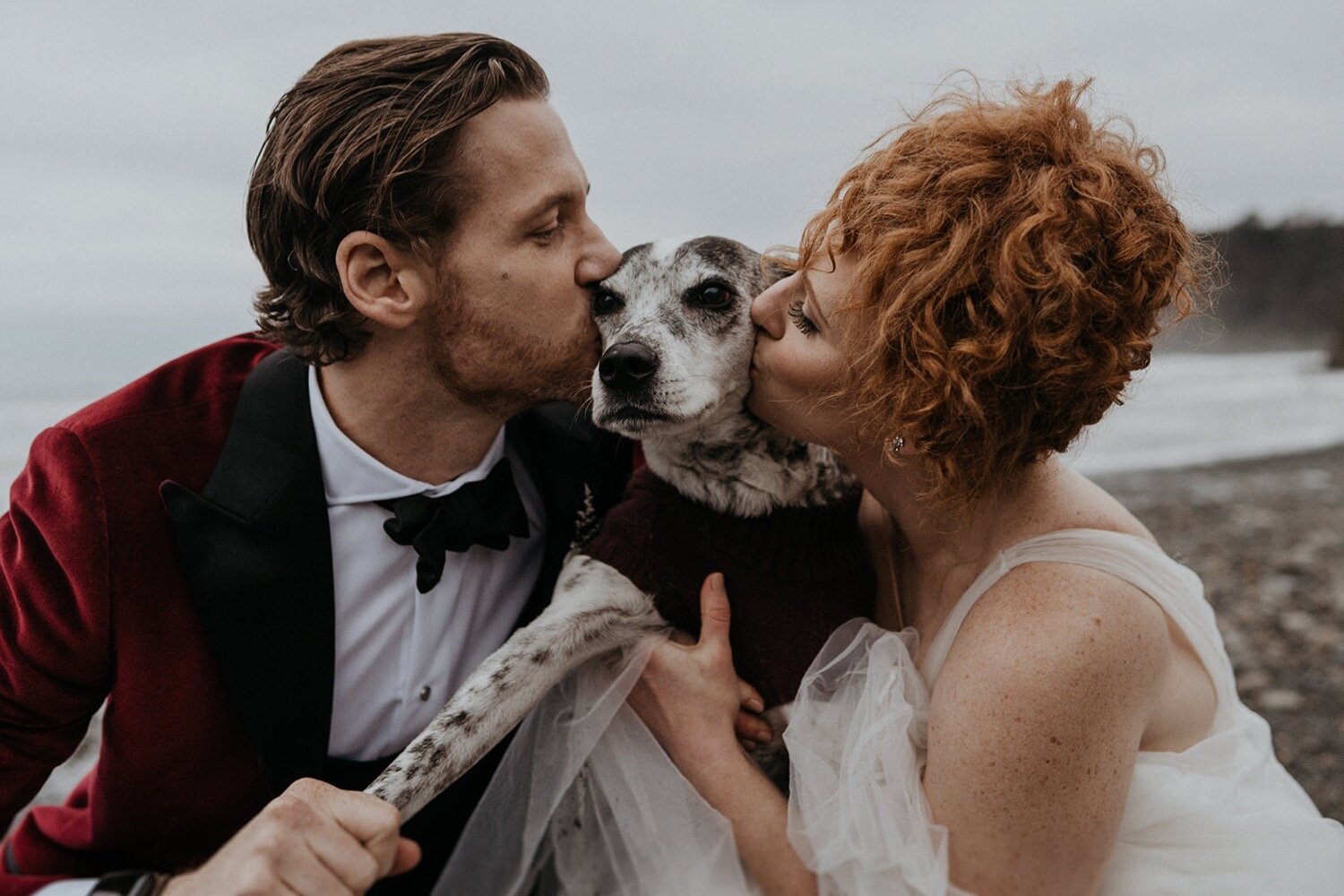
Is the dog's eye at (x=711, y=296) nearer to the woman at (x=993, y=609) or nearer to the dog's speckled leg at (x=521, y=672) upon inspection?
the woman at (x=993, y=609)

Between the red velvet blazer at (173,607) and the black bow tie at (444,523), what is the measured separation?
0.57 feet

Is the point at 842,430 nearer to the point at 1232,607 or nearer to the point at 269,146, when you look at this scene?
the point at 269,146

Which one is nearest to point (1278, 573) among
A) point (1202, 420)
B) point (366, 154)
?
point (366, 154)

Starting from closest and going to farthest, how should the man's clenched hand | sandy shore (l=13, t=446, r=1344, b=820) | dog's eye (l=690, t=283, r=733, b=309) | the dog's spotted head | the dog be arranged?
the man's clenched hand
the dog
the dog's spotted head
dog's eye (l=690, t=283, r=733, b=309)
sandy shore (l=13, t=446, r=1344, b=820)

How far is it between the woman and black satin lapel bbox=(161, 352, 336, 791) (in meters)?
0.67

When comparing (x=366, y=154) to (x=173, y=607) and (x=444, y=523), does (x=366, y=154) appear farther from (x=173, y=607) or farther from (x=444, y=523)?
(x=173, y=607)

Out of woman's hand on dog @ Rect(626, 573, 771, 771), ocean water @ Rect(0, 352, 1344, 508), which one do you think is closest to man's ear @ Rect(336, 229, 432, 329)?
woman's hand on dog @ Rect(626, 573, 771, 771)

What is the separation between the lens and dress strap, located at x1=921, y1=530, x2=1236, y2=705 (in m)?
1.91

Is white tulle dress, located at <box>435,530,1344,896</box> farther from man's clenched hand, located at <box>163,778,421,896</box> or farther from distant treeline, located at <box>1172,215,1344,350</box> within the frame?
distant treeline, located at <box>1172,215,1344,350</box>

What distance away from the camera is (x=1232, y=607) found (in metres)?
5.59

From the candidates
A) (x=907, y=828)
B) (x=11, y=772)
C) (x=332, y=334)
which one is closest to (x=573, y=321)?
(x=332, y=334)

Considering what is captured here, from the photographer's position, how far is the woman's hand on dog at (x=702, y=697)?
7.02ft

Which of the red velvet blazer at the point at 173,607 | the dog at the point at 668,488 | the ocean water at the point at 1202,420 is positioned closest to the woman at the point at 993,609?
the dog at the point at 668,488

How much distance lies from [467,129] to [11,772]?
1646 millimetres
